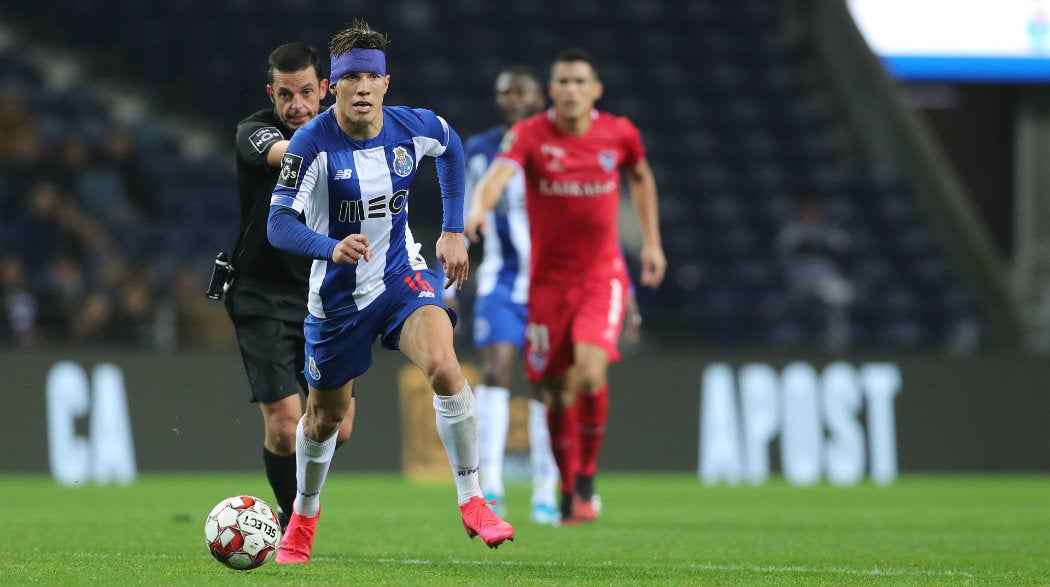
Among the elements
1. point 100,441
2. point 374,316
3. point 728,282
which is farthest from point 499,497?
point 728,282

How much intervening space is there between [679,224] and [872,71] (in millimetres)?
4066

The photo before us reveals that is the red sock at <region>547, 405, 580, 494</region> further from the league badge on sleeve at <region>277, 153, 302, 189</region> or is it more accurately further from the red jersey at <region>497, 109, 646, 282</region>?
the league badge on sleeve at <region>277, 153, 302, 189</region>

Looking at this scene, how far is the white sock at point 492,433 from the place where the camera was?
32.9ft

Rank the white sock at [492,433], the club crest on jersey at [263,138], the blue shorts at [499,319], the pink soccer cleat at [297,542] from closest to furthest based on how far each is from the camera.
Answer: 1. the pink soccer cleat at [297,542]
2. the club crest on jersey at [263,138]
3. the white sock at [492,433]
4. the blue shorts at [499,319]

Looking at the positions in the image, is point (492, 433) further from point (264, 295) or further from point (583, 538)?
point (264, 295)

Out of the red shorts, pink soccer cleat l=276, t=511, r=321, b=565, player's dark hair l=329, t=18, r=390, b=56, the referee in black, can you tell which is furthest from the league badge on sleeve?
the red shorts

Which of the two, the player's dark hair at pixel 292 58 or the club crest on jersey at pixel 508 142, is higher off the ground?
the player's dark hair at pixel 292 58

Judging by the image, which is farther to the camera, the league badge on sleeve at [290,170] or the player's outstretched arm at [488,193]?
the player's outstretched arm at [488,193]

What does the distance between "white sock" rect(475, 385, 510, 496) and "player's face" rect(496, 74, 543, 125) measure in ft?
5.62

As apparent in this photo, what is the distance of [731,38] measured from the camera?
22359 mm

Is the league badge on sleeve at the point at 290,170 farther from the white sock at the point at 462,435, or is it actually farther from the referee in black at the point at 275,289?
the white sock at the point at 462,435

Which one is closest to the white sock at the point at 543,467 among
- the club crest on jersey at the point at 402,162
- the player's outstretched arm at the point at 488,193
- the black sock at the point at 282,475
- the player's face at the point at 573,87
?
the player's outstretched arm at the point at 488,193

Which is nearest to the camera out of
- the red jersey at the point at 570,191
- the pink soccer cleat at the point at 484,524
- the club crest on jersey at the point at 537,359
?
the pink soccer cleat at the point at 484,524

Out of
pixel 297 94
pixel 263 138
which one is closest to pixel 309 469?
pixel 263 138
